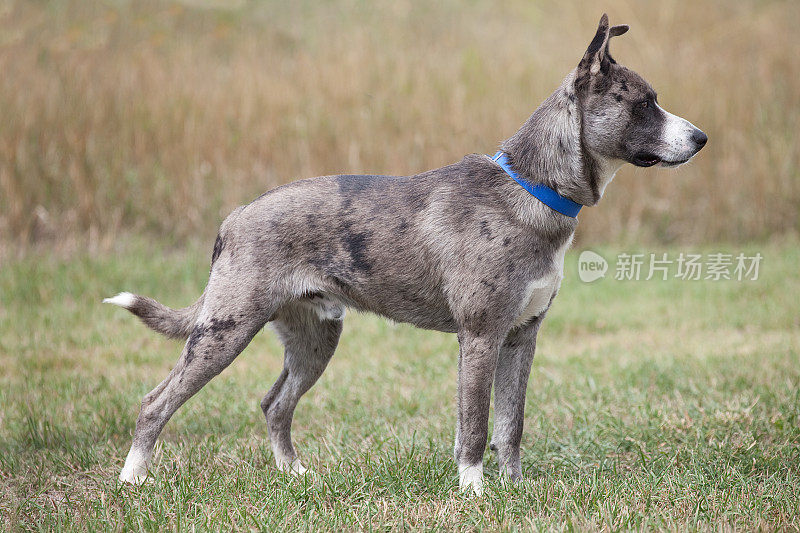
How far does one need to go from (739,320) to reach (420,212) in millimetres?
4643

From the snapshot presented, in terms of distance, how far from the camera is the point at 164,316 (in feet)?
14.1

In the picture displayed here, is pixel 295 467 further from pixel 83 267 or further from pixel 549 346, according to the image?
pixel 83 267

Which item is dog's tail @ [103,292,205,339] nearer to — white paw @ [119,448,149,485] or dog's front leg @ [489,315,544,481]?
white paw @ [119,448,149,485]

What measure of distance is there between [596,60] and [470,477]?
75.7 inches

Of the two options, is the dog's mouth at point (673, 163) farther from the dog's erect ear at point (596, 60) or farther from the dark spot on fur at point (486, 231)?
the dark spot on fur at point (486, 231)

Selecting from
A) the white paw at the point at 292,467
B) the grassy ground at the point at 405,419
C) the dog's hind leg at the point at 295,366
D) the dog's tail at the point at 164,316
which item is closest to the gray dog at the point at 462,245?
the dog's tail at the point at 164,316

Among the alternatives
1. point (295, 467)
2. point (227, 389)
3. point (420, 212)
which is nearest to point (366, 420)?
point (295, 467)

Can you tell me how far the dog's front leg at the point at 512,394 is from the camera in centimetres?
417

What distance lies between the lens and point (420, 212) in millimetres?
4000

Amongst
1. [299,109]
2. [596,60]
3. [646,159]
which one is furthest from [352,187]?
[299,109]

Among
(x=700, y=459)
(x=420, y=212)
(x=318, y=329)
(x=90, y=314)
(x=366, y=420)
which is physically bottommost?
(x=90, y=314)

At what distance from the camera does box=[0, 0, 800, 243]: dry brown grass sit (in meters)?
9.28

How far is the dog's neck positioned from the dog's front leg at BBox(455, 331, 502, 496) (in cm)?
76

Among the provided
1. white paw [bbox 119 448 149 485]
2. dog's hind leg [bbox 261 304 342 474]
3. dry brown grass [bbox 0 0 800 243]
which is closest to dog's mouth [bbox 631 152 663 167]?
dog's hind leg [bbox 261 304 342 474]
